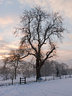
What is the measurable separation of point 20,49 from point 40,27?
21.1 ft

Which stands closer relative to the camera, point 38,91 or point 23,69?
point 38,91

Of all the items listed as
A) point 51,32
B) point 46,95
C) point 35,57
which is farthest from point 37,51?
point 46,95

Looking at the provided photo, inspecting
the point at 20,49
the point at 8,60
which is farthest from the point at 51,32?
the point at 8,60

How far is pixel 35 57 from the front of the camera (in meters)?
40.6

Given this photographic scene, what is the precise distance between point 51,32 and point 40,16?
4.22 metres

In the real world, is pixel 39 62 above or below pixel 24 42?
below

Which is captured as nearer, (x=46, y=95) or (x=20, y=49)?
(x=46, y=95)

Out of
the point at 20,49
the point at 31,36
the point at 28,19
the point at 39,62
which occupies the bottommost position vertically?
the point at 39,62

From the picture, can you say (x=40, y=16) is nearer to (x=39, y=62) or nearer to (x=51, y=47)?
(x=51, y=47)

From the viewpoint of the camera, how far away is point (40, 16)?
39.9 m

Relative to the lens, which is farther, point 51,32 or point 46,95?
point 51,32

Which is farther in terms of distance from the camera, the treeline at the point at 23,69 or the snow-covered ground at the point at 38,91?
the treeline at the point at 23,69

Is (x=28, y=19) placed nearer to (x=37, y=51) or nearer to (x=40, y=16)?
(x=40, y=16)

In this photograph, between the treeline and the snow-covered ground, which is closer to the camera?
the snow-covered ground
